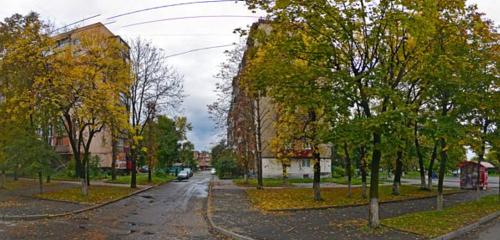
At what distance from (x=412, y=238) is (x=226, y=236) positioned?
16.7 feet

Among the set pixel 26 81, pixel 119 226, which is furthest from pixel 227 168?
pixel 119 226

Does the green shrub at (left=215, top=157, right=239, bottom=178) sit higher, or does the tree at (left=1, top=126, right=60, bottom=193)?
the tree at (left=1, top=126, right=60, bottom=193)

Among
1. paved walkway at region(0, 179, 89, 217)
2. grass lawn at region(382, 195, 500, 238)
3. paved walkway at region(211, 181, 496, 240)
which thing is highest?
grass lawn at region(382, 195, 500, 238)

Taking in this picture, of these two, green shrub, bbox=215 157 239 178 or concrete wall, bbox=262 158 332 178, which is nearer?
concrete wall, bbox=262 158 332 178

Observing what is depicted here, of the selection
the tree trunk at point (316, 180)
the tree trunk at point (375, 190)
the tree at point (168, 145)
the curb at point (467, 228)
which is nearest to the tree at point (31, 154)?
the tree trunk at point (316, 180)

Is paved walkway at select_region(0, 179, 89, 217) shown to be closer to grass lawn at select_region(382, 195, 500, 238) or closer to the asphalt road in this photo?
the asphalt road

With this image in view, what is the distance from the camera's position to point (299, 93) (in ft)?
48.2

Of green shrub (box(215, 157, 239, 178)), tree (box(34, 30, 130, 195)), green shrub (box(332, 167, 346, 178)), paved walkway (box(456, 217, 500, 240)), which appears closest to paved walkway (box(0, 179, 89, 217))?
tree (box(34, 30, 130, 195))

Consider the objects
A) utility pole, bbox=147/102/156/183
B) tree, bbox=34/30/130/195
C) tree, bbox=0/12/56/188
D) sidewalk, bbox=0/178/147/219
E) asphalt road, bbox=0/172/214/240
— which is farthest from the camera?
utility pole, bbox=147/102/156/183

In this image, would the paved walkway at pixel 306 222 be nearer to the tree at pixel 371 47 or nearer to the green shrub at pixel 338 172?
the tree at pixel 371 47

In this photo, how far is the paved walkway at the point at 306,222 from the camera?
12.7 m

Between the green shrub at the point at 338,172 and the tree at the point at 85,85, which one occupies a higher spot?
the tree at the point at 85,85

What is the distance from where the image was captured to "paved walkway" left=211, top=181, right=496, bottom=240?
500 inches

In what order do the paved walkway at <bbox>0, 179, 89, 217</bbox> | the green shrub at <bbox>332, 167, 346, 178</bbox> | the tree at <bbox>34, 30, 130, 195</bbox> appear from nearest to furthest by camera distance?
the paved walkway at <bbox>0, 179, 89, 217</bbox>
the tree at <bbox>34, 30, 130, 195</bbox>
the green shrub at <bbox>332, 167, 346, 178</bbox>
